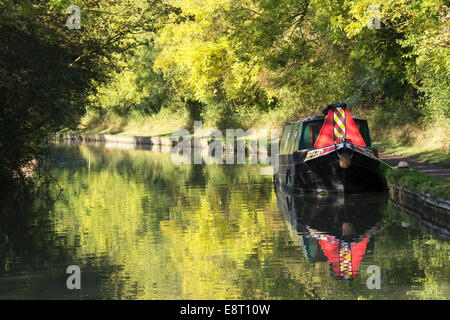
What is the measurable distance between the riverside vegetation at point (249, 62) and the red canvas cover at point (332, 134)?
2.37 m

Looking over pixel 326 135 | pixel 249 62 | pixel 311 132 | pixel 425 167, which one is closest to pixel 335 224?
pixel 326 135

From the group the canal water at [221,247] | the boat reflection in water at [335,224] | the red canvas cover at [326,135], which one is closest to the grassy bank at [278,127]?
the canal water at [221,247]

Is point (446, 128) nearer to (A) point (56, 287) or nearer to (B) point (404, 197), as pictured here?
(B) point (404, 197)

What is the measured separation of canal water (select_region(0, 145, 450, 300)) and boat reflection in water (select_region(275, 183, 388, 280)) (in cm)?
3

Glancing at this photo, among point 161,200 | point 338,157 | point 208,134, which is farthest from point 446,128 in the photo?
point 208,134

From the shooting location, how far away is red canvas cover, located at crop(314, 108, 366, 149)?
69.0 ft

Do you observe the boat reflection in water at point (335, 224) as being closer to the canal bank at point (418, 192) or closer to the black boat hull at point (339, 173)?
the black boat hull at point (339, 173)

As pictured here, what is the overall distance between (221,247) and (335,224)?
11.3 ft

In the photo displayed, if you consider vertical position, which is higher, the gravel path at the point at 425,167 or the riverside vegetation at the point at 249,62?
the riverside vegetation at the point at 249,62

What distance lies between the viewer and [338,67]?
31.1 metres

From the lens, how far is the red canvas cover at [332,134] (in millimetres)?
21031

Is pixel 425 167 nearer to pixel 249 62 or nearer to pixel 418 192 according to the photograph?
→ pixel 418 192

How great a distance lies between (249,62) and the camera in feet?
115
